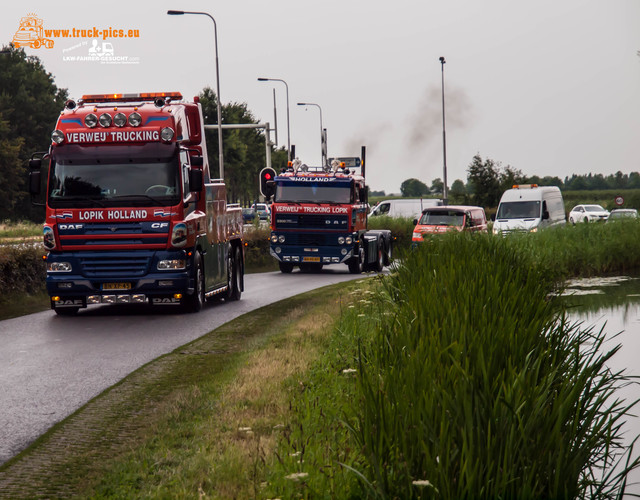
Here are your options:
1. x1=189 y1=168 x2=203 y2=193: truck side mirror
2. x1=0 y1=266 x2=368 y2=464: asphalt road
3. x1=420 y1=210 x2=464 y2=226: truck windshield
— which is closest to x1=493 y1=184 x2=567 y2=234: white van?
x1=420 y1=210 x2=464 y2=226: truck windshield

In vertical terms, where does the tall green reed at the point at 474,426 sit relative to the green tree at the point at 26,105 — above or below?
below

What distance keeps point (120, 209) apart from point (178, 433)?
30.9 ft

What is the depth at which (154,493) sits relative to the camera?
5.28 meters

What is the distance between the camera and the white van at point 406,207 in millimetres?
53875

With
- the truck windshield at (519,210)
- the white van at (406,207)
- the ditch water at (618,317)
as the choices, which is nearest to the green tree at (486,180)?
the white van at (406,207)

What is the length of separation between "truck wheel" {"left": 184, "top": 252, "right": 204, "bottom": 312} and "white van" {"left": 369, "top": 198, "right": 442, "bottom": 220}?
3657cm

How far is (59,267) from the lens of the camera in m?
16.0

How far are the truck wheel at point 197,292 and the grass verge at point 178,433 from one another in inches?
203

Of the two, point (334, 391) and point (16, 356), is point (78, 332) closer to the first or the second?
point (16, 356)

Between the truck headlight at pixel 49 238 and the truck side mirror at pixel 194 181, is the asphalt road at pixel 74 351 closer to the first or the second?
the truck headlight at pixel 49 238

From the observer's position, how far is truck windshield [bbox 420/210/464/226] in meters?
32.2

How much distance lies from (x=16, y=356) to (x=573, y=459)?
28.5 feet

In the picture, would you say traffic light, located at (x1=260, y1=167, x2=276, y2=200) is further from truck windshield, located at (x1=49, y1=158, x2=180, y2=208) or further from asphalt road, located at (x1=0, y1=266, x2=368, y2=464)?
truck windshield, located at (x1=49, y1=158, x2=180, y2=208)

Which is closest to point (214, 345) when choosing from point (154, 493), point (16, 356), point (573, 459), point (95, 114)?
point (16, 356)
